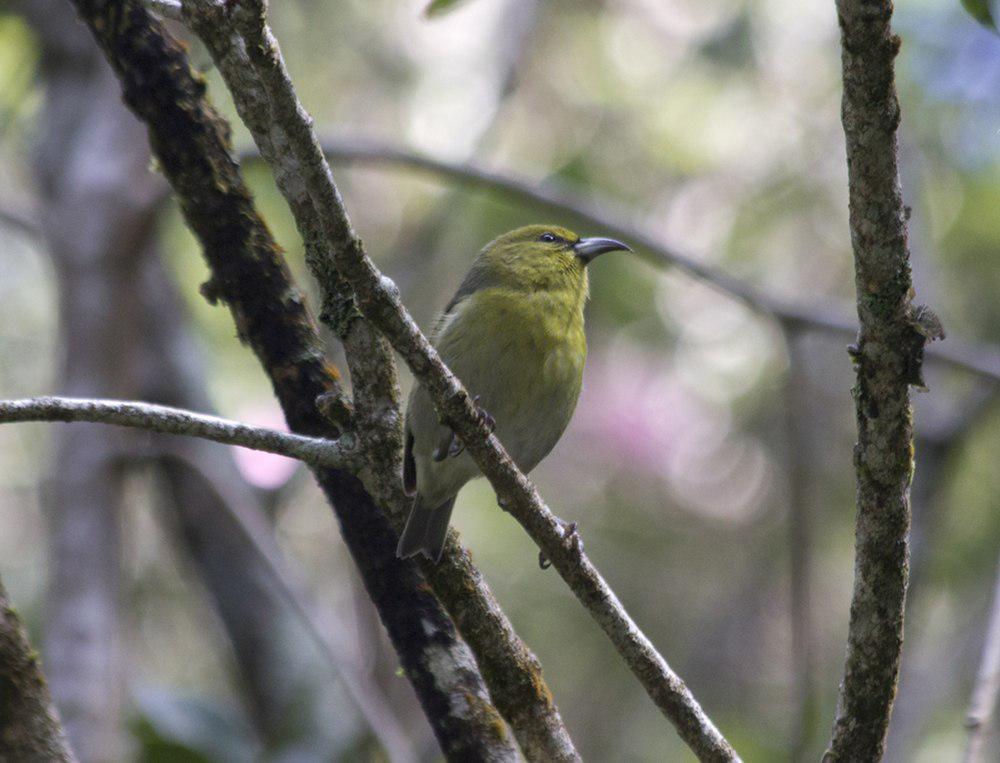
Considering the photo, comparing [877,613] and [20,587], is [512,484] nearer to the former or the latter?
[877,613]

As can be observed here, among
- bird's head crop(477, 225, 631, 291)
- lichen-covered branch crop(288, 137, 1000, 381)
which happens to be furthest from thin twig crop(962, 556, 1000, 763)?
bird's head crop(477, 225, 631, 291)

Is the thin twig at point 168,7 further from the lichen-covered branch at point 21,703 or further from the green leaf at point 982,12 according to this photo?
the green leaf at point 982,12

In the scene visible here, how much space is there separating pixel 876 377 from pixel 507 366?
6.20ft

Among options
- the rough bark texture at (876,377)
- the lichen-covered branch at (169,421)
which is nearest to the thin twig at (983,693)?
the rough bark texture at (876,377)

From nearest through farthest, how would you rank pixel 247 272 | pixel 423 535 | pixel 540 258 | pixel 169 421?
pixel 169 421 < pixel 423 535 < pixel 247 272 < pixel 540 258

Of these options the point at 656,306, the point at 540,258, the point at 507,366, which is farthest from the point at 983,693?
the point at 656,306

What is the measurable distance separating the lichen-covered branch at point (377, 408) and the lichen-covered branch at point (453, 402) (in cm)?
2

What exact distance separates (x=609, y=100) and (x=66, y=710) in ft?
18.7

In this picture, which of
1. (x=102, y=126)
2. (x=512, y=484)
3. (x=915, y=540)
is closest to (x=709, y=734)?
(x=512, y=484)

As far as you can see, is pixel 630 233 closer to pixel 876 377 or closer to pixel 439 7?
pixel 439 7

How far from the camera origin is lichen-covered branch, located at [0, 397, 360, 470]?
2043 millimetres

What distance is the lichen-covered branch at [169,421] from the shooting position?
2043 mm

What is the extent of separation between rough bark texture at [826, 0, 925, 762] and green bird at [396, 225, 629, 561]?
5.03ft

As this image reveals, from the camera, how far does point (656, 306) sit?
777cm
